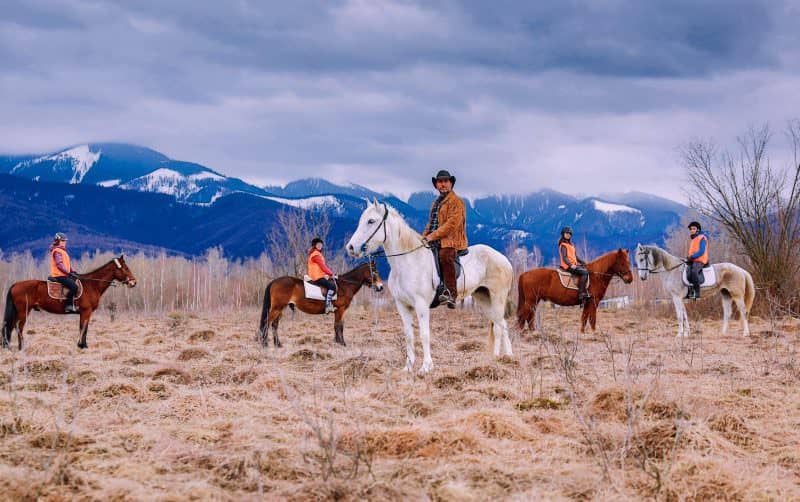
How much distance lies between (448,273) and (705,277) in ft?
30.1

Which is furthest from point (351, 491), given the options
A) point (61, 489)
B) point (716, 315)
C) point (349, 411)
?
point (716, 315)

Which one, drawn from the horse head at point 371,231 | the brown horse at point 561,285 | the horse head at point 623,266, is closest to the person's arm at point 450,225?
the horse head at point 371,231

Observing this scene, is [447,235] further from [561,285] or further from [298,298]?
[561,285]

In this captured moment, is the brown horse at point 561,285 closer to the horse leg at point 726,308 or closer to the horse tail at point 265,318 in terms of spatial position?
the horse leg at point 726,308

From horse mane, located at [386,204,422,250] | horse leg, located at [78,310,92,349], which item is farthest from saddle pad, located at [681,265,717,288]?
horse leg, located at [78,310,92,349]

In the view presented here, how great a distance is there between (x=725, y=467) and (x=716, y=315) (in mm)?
18938

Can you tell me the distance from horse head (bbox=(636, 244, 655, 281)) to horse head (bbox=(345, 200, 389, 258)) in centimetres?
909

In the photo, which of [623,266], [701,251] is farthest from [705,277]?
[623,266]

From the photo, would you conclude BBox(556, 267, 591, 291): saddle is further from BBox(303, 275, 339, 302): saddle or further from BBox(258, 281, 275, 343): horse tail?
BBox(258, 281, 275, 343): horse tail

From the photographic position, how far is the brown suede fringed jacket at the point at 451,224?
31.1 feet

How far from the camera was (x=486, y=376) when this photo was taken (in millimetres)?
8391

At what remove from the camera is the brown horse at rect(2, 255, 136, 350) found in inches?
513

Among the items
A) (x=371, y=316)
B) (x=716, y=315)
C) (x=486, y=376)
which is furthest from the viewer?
(x=371, y=316)

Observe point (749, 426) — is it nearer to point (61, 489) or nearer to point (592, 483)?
point (592, 483)
